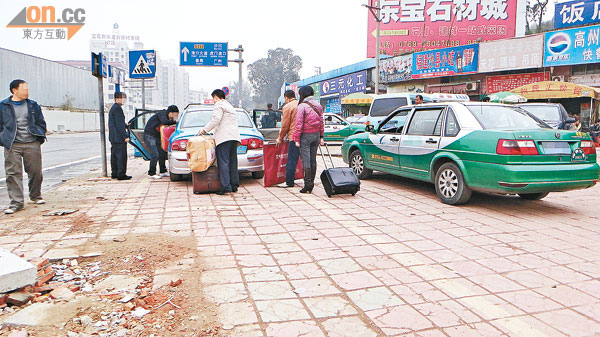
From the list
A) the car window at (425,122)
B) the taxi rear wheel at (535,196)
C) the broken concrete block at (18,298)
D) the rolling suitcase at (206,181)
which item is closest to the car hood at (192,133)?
the rolling suitcase at (206,181)

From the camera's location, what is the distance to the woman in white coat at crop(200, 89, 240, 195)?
6996 millimetres

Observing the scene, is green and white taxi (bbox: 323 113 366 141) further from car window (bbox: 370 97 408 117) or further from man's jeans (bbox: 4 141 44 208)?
man's jeans (bbox: 4 141 44 208)

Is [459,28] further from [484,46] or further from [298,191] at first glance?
[298,191]

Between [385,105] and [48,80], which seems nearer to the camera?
[385,105]

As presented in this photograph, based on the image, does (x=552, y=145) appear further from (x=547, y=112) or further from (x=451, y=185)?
(x=547, y=112)

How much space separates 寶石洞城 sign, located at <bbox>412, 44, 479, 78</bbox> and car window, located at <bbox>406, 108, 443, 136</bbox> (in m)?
17.0

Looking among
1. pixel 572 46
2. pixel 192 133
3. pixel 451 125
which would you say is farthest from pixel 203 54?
pixel 451 125

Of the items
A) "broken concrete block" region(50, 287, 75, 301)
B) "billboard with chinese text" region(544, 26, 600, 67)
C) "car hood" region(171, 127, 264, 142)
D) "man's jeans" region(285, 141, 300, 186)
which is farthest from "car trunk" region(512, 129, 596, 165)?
Answer: "billboard with chinese text" region(544, 26, 600, 67)

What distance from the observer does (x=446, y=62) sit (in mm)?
23656

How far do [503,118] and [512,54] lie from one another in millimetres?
16697

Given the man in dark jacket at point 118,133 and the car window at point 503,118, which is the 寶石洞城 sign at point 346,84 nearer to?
the man in dark jacket at point 118,133

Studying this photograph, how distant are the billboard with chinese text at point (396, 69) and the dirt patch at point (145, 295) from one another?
2420 centimetres

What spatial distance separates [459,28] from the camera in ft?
99.3

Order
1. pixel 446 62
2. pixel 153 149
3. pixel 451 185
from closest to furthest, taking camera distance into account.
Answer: pixel 451 185 → pixel 153 149 → pixel 446 62
